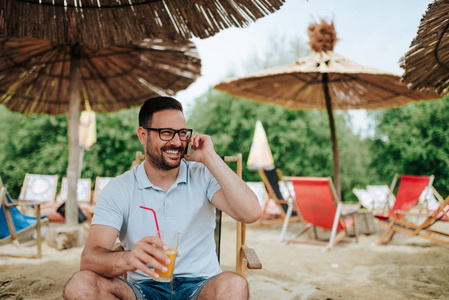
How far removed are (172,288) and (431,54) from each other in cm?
325

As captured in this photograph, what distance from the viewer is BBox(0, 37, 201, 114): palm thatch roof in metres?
4.19

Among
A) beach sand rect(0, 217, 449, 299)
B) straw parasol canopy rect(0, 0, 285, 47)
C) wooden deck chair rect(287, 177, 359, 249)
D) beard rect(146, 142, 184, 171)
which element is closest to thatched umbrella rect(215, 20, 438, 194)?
wooden deck chair rect(287, 177, 359, 249)

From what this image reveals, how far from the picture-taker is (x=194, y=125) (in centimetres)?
1360

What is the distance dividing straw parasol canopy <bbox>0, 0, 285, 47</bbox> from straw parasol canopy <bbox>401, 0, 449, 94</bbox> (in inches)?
53.2

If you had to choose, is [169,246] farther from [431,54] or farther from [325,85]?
[325,85]

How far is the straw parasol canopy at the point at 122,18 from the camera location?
230cm

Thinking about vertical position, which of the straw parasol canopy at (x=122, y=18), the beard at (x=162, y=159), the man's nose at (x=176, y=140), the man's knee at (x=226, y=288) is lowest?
the man's knee at (x=226, y=288)

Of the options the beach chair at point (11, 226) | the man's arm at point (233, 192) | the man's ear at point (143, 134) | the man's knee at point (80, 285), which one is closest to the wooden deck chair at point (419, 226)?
the man's arm at point (233, 192)

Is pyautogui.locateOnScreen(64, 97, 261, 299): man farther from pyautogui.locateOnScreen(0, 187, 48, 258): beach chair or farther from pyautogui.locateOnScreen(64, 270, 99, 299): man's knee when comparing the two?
pyautogui.locateOnScreen(0, 187, 48, 258): beach chair

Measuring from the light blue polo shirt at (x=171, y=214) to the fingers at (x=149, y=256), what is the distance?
0.37m

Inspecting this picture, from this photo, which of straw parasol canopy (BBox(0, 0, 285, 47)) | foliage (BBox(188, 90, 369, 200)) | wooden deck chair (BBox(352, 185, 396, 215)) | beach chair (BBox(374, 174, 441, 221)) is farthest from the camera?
foliage (BBox(188, 90, 369, 200))

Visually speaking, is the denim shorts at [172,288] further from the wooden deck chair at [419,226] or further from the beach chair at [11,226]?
the wooden deck chair at [419,226]

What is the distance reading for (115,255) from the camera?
1.38m

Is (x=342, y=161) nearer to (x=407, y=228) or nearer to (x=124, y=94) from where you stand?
(x=407, y=228)
